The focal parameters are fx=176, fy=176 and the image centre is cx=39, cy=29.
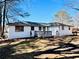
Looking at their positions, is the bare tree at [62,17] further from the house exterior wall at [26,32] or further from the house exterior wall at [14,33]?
the house exterior wall at [14,33]

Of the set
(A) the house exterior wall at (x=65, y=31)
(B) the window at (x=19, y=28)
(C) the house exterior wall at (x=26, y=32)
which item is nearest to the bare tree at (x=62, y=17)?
(A) the house exterior wall at (x=65, y=31)

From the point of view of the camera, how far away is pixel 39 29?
34281mm

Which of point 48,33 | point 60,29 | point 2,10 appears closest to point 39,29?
point 48,33

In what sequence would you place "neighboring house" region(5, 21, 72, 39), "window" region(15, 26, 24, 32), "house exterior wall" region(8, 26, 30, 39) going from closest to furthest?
"house exterior wall" region(8, 26, 30, 39)
"neighboring house" region(5, 21, 72, 39)
"window" region(15, 26, 24, 32)

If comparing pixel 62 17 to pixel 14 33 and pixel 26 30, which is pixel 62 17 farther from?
pixel 14 33

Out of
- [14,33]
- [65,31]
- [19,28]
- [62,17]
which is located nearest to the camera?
[14,33]

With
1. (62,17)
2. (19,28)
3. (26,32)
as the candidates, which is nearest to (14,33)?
(19,28)

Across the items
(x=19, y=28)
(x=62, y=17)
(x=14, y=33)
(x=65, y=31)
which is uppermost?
(x=62, y=17)

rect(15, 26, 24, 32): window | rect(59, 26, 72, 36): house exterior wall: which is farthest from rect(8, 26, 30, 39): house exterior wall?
rect(59, 26, 72, 36): house exterior wall

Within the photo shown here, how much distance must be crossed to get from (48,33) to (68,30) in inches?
293

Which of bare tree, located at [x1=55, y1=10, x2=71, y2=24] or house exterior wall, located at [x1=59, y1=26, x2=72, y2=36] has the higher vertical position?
bare tree, located at [x1=55, y1=10, x2=71, y2=24]

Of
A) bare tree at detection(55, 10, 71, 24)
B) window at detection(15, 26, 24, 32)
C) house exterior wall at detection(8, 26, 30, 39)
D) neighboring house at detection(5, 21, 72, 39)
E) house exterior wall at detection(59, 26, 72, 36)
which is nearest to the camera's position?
house exterior wall at detection(8, 26, 30, 39)

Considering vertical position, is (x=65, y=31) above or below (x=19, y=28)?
below

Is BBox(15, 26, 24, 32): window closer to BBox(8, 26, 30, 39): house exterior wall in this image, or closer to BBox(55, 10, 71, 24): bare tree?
BBox(8, 26, 30, 39): house exterior wall
